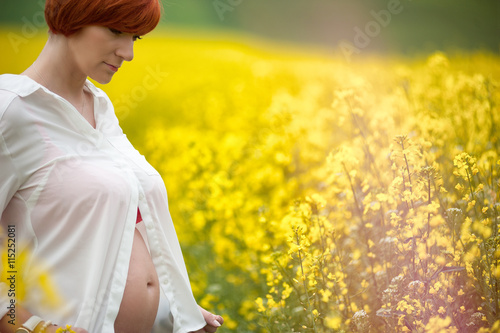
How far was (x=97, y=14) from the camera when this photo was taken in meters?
1.17

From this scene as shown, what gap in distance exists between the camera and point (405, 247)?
5.18ft

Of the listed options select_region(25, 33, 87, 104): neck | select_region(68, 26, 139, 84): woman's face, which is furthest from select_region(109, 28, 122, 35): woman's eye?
select_region(25, 33, 87, 104): neck

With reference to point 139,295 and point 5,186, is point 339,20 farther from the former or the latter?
point 5,186

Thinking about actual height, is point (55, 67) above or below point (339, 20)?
below

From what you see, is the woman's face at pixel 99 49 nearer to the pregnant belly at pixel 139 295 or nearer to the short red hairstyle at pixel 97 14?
the short red hairstyle at pixel 97 14

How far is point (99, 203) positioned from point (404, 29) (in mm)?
4046

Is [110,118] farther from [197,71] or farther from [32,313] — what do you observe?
[197,71]

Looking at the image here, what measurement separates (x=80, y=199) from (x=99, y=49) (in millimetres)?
369

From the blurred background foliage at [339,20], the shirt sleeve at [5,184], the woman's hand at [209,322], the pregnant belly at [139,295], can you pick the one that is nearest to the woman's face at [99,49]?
the shirt sleeve at [5,184]

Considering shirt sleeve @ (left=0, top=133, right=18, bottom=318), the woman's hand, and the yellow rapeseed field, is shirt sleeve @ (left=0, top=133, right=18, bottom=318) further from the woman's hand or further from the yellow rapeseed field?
the yellow rapeseed field

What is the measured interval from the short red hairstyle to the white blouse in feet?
0.53

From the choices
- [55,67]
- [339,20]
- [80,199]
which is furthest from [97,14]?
[339,20]

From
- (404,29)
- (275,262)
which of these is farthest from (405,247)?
(404,29)

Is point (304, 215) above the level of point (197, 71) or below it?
below
